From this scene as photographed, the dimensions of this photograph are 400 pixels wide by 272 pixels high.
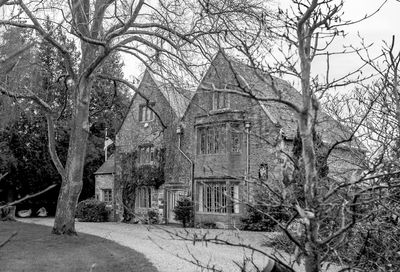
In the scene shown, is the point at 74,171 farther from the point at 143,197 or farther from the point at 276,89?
the point at 276,89

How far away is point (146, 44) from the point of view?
59.5 ft

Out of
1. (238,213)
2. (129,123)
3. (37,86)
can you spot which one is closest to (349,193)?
(238,213)

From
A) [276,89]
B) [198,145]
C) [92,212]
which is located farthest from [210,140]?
[276,89]

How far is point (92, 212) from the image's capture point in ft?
98.8

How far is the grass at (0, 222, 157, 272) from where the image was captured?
11.9 m

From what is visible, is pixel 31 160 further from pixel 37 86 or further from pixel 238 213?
pixel 238 213

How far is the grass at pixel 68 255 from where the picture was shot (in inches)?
467

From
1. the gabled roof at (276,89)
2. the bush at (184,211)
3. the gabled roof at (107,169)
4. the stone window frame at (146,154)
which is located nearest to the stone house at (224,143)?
the bush at (184,211)

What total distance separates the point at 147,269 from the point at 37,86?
16.3 meters

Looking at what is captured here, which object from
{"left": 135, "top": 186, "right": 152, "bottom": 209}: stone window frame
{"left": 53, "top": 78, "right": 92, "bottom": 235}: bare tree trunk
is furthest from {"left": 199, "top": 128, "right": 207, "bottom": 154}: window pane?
{"left": 53, "top": 78, "right": 92, "bottom": 235}: bare tree trunk

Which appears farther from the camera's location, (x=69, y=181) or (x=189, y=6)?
(x=69, y=181)

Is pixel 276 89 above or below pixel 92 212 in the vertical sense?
above

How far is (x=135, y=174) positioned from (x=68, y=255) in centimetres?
1532

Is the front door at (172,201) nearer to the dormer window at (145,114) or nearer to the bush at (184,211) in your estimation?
the bush at (184,211)
